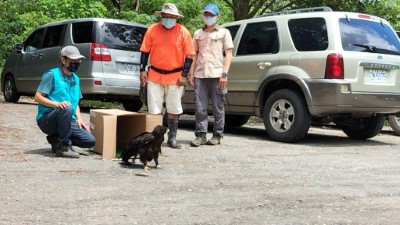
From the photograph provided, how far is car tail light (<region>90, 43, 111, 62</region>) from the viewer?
12.1m

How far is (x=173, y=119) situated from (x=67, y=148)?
5.33 feet

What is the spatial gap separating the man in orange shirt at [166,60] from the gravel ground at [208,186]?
2.18 feet

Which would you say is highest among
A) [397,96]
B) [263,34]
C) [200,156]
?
[263,34]

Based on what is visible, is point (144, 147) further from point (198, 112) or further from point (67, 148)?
point (198, 112)

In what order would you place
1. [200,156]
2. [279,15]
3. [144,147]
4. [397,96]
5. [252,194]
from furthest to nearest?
[279,15] < [397,96] < [200,156] < [144,147] < [252,194]

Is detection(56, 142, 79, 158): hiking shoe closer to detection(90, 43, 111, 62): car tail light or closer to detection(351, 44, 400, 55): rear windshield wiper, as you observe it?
detection(351, 44, 400, 55): rear windshield wiper

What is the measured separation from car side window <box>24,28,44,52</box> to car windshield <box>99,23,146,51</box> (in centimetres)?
273

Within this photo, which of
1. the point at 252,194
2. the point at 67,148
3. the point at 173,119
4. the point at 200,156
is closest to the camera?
the point at 252,194

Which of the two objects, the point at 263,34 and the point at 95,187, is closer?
the point at 95,187

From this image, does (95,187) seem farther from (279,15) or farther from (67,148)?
(279,15)

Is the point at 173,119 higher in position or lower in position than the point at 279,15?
lower

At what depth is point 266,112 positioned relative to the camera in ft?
30.1

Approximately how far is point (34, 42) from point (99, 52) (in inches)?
131

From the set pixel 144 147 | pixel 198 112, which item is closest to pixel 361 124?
pixel 198 112
